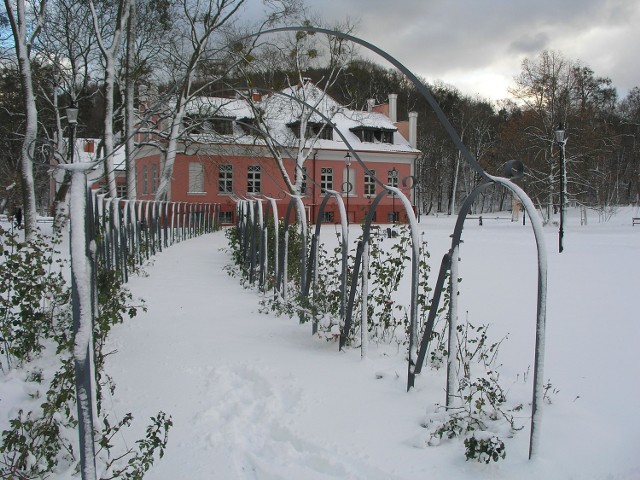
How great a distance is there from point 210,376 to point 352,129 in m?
34.4

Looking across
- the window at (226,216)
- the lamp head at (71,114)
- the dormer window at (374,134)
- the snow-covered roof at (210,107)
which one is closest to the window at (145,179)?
the window at (226,216)

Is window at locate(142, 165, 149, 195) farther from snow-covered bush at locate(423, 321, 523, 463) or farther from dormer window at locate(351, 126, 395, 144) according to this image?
snow-covered bush at locate(423, 321, 523, 463)

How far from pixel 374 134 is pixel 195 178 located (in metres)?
11.6

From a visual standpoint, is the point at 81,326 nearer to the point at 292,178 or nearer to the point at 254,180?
the point at 292,178

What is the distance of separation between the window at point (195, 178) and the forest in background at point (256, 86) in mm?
5224

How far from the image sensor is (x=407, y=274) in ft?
34.6

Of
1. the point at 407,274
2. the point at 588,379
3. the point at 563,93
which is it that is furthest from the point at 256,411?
the point at 563,93

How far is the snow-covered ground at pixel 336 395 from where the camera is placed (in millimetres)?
2953

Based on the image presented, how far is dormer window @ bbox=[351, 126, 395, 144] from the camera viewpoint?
36.8 metres

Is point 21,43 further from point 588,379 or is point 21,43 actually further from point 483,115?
point 483,115

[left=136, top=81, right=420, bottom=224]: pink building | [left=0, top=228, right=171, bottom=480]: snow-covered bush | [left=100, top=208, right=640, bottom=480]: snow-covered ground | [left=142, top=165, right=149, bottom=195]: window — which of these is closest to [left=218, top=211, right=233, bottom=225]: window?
[left=136, top=81, right=420, bottom=224]: pink building

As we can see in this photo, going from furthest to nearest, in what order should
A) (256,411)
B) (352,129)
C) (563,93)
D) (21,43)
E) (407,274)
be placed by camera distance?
1. (352,129)
2. (563,93)
3. (21,43)
4. (407,274)
5. (256,411)

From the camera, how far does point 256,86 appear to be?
1265cm

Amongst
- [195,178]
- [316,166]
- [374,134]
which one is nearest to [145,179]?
[195,178]
